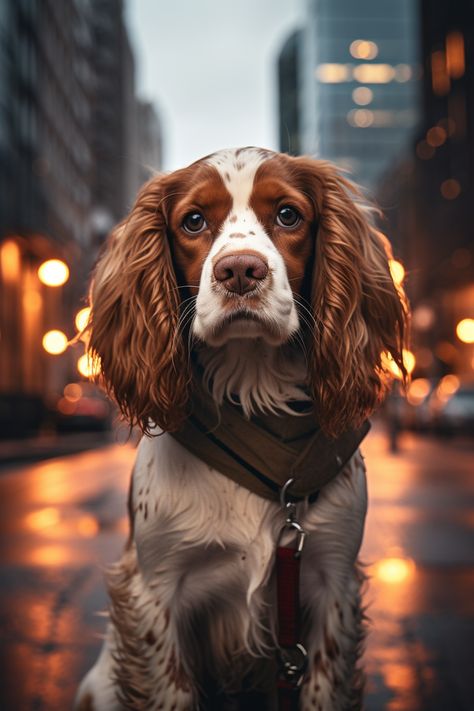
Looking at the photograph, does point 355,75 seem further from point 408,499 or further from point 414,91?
point 408,499

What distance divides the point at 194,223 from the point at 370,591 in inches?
133

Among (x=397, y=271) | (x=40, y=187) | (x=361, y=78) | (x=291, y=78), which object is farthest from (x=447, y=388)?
(x=291, y=78)

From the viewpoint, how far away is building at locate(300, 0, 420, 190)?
118625 mm

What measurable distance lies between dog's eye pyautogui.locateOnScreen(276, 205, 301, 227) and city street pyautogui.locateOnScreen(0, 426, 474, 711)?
1.18m

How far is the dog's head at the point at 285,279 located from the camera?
8.72 feet

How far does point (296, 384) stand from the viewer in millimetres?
2820

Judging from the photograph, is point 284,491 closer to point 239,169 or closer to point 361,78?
point 239,169

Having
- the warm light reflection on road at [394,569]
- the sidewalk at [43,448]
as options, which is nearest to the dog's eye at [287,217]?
the warm light reflection on road at [394,569]

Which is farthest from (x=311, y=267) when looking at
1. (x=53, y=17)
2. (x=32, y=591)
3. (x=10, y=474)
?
(x=53, y=17)

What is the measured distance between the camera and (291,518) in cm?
270

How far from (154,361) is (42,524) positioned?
6360 millimetres

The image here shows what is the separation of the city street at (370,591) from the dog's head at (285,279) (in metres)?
0.83

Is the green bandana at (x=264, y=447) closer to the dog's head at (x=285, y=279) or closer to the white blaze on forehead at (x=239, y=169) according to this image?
the dog's head at (x=285, y=279)

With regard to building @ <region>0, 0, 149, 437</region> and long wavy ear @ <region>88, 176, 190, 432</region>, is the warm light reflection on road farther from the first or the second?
building @ <region>0, 0, 149, 437</region>
